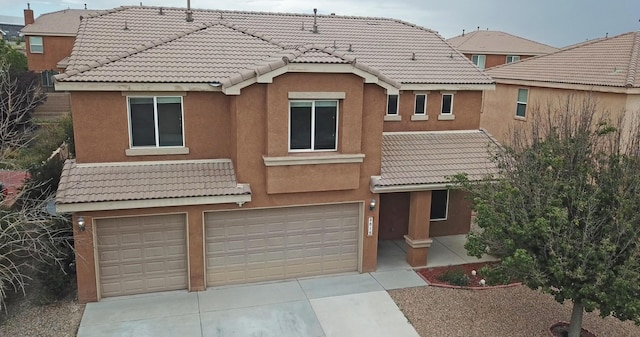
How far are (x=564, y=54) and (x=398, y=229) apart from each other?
48.2 feet

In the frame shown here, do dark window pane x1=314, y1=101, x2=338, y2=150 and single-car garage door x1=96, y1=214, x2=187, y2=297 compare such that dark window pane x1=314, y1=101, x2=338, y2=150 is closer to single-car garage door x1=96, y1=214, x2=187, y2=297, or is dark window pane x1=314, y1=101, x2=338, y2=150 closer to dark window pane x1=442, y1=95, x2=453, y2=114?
single-car garage door x1=96, y1=214, x2=187, y2=297

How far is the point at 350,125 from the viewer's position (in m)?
13.2

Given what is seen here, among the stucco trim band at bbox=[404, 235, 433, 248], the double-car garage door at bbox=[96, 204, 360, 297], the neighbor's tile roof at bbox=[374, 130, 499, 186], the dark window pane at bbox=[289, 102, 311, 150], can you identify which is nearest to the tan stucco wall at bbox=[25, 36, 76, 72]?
the double-car garage door at bbox=[96, 204, 360, 297]

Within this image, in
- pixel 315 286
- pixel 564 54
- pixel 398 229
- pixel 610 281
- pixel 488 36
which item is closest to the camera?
pixel 610 281

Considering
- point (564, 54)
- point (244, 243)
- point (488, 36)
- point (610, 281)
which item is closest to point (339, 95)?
point (244, 243)

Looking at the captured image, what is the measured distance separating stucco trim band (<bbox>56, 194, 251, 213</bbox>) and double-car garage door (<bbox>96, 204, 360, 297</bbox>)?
26.8 inches

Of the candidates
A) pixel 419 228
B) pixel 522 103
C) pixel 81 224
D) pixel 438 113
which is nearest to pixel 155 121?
pixel 81 224

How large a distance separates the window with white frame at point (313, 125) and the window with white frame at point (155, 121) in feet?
9.70

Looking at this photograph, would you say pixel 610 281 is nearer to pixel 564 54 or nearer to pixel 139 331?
pixel 139 331

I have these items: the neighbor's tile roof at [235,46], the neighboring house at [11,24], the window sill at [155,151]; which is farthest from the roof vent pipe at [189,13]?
the neighboring house at [11,24]

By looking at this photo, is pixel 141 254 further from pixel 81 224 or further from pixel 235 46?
pixel 235 46

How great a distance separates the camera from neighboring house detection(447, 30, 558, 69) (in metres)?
43.0

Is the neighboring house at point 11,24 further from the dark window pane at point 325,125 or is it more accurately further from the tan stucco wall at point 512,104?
the dark window pane at point 325,125

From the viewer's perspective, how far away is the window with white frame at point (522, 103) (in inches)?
996
